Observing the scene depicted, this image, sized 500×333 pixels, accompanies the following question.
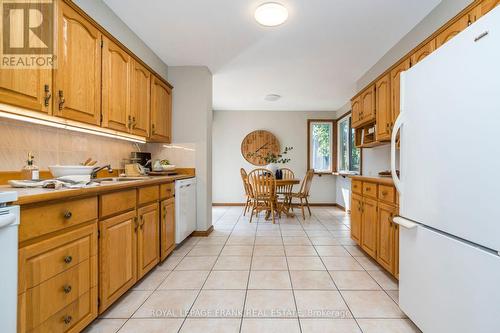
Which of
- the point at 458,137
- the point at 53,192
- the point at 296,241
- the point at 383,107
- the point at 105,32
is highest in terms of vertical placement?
the point at 105,32

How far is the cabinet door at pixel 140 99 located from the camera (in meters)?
2.52

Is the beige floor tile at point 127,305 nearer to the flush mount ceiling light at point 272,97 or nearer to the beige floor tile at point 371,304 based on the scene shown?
the beige floor tile at point 371,304

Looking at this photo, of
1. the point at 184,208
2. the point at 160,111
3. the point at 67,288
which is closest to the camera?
the point at 67,288

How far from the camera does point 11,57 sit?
1.30 metres

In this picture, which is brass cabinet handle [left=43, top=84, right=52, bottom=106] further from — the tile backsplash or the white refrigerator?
the white refrigerator

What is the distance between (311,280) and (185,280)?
1.11 metres

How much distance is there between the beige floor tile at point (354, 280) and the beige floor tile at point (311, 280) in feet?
0.24

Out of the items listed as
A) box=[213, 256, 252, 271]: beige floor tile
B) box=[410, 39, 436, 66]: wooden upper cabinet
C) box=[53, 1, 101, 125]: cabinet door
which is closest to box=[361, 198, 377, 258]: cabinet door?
box=[213, 256, 252, 271]: beige floor tile

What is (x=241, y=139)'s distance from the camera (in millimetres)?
6203

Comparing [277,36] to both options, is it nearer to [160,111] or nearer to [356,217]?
[160,111]

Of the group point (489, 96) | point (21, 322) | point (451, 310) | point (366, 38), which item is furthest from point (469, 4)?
point (21, 322)

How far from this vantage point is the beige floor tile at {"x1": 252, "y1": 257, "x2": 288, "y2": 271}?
2395 mm

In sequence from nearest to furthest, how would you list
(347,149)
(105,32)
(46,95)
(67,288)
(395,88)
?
(67,288)
(46,95)
(105,32)
(395,88)
(347,149)

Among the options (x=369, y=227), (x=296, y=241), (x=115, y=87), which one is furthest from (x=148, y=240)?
(x=369, y=227)
